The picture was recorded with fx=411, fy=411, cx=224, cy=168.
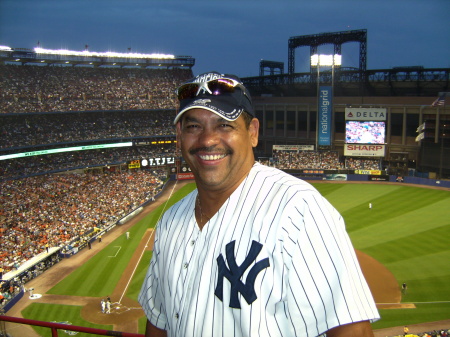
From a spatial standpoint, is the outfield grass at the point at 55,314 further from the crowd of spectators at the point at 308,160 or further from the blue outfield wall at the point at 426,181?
the blue outfield wall at the point at 426,181

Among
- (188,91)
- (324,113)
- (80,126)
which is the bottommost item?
(80,126)

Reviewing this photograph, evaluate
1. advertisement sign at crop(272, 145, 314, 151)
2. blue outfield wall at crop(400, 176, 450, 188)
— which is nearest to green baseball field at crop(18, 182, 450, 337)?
blue outfield wall at crop(400, 176, 450, 188)

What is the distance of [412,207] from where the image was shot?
37906 millimetres

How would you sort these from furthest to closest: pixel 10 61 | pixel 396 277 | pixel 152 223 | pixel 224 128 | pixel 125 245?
pixel 10 61
pixel 152 223
pixel 125 245
pixel 396 277
pixel 224 128

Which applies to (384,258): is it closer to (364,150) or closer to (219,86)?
(219,86)

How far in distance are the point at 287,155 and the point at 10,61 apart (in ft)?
124

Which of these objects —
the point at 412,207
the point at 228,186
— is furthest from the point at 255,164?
the point at 412,207

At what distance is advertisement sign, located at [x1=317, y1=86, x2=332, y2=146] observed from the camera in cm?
5334

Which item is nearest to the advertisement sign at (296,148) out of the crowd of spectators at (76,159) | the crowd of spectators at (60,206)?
the crowd of spectators at (76,159)

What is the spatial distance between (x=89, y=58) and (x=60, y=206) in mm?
27974

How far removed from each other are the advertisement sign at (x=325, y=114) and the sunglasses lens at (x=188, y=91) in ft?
173

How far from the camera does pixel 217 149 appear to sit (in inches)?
100

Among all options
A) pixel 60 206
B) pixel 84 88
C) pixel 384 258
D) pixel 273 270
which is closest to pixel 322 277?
pixel 273 270

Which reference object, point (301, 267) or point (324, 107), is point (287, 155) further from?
point (301, 267)
